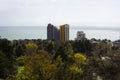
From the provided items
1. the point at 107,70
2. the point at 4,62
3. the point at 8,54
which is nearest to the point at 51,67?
the point at 107,70

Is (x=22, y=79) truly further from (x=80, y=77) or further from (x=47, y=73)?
(x=80, y=77)

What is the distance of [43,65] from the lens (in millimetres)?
14711

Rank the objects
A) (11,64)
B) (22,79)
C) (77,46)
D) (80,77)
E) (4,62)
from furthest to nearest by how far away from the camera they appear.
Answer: (77,46), (11,64), (4,62), (22,79), (80,77)

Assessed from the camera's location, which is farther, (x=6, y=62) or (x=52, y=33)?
(x=52, y=33)

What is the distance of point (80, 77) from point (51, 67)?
2450 mm

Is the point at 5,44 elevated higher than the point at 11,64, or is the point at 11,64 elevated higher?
the point at 5,44

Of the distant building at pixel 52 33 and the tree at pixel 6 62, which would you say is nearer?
the tree at pixel 6 62

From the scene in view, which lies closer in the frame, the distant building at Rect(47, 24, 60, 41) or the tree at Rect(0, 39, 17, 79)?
the tree at Rect(0, 39, 17, 79)

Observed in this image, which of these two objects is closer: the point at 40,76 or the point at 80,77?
the point at 80,77

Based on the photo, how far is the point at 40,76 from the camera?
14578 millimetres

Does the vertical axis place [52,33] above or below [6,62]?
below

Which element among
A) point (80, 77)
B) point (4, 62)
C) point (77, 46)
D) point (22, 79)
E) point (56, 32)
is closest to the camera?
point (80, 77)

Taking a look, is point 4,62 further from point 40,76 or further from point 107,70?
point 107,70

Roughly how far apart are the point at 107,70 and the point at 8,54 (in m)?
11.2
